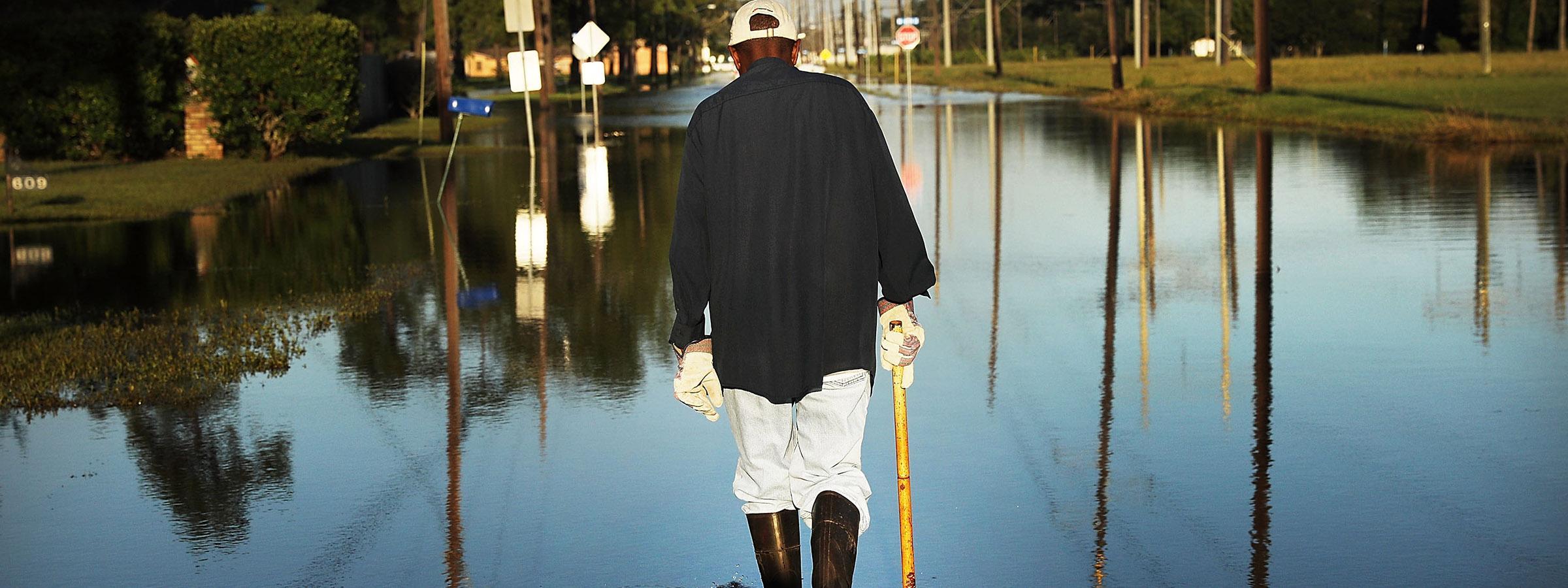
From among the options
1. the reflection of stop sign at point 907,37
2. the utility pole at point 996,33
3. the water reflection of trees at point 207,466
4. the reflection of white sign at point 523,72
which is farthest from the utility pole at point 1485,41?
the water reflection of trees at point 207,466

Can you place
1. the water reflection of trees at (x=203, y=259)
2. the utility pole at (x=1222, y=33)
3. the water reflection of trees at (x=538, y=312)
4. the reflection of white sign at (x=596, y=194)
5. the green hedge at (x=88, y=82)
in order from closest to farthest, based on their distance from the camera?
the water reflection of trees at (x=538, y=312) < the water reflection of trees at (x=203, y=259) < the reflection of white sign at (x=596, y=194) < the green hedge at (x=88, y=82) < the utility pole at (x=1222, y=33)

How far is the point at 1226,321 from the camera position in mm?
10570

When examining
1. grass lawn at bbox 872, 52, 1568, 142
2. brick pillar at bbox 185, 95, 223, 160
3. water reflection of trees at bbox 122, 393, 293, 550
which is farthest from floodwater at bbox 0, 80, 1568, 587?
grass lawn at bbox 872, 52, 1568, 142

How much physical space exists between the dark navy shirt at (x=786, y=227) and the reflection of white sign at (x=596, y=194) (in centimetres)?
1110

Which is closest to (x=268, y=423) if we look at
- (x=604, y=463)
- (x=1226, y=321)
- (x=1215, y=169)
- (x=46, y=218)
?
(x=604, y=463)

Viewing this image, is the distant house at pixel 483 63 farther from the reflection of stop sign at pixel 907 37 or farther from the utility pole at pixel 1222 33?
the reflection of stop sign at pixel 907 37

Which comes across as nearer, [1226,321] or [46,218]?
[1226,321]

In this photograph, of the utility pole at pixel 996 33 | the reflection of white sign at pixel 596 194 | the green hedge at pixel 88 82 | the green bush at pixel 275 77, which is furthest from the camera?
the utility pole at pixel 996 33

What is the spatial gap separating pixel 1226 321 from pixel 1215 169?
39.3 ft

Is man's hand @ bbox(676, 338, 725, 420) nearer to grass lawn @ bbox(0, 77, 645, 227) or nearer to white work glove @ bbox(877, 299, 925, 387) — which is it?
white work glove @ bbox(877, 299, 925, 387)

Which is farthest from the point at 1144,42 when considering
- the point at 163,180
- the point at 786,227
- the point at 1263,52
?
the point at 786,227

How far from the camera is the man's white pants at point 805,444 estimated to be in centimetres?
480

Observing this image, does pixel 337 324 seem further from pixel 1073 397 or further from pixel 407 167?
pixel 407 167

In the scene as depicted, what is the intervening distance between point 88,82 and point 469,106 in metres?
7.15
